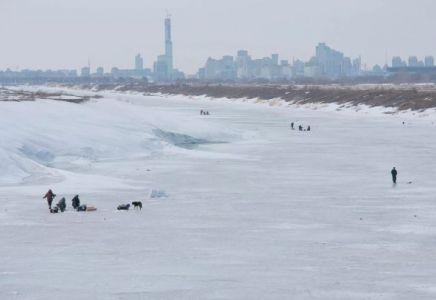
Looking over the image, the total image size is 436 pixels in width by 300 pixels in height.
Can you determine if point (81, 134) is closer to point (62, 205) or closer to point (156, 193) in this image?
point (156, 193)

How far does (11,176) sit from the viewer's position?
3694 cm

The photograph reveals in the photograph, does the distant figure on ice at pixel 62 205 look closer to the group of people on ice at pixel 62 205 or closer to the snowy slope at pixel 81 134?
the group of people on ice at pixel 62 205

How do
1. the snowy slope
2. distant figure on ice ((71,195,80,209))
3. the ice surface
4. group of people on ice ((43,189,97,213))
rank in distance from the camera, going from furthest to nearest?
the snowy slope → the ice surface → distant figure on ice ((71,195,80,209)) → group of people on ice ((43,189,97,213))

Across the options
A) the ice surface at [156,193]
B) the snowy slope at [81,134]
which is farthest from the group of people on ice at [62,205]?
the snowy slope at [81,134]

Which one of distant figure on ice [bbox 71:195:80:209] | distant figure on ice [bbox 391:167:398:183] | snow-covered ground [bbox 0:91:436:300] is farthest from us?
distant figure on ice [bbox 391:167:398:183]

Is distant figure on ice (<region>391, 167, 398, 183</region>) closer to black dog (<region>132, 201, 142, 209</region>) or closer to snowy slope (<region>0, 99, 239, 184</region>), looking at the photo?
black dog (<region>132, 201, 142, 209</region>)

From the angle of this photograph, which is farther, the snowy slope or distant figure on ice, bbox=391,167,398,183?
the snowy slope

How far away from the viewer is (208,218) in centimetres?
2692

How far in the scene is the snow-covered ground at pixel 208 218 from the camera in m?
18.6

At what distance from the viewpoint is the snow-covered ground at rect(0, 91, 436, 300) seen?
61.1ft

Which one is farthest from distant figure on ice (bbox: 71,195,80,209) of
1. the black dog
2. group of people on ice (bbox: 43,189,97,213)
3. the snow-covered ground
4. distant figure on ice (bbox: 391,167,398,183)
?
distant figure on ice (bbox: 391,167,398,183)

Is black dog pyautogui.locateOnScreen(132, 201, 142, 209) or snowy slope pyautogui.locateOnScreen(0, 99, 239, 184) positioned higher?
snowy slope pyautogui.locateOnScreen(0, 99, 239, 184)

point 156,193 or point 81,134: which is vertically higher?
point 81,134

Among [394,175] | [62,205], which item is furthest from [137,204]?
[394,175]
